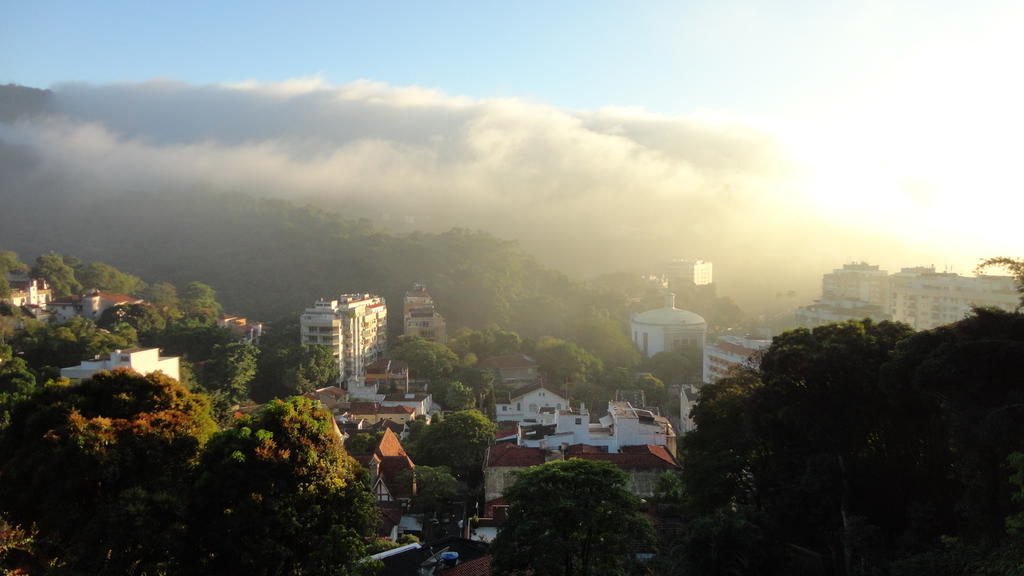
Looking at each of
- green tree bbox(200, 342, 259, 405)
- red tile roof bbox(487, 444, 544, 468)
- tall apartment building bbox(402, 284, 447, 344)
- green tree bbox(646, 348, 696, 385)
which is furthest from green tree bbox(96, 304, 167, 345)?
green tree bbox(646, 348, 696, 385)

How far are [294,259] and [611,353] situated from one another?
2606 centimetres

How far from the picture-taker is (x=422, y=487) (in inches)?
718

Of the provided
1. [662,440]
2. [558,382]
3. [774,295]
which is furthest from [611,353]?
[774,295]

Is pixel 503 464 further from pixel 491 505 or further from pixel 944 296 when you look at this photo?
pixel 944 296

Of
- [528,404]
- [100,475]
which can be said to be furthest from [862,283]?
[100,475]

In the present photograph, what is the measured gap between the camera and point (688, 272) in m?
72.1

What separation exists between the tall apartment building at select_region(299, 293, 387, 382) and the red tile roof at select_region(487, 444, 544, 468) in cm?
1303

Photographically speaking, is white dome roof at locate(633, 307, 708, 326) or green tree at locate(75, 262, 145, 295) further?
white dome roof at locate(633, 307, 708, 326)

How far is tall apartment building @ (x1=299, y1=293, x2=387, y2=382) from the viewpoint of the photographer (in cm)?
3462

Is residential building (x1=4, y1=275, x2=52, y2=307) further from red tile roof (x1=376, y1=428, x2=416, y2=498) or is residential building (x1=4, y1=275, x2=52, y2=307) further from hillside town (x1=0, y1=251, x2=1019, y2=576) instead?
red tile roof (x1=376, y1=428, x2=416, y2=498)

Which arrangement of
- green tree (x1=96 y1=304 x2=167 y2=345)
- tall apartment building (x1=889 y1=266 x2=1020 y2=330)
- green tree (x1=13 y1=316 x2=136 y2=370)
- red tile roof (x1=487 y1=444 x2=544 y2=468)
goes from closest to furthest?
red tile roof (x1=487 y1=444 x2=544 y2=468) → green tree (x1=13 y1=316 x2=136 y2=370) → green tree (x1=96 y1=304 x2=167 y2=345) → tall apartment building (x1=889 y1=266 x2=1020 y2=330)

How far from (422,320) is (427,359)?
8.83 meters

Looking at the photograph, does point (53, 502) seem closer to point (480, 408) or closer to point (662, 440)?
point (662, 440)

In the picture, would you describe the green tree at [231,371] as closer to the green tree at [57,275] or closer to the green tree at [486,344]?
the green tree at [486,344]
